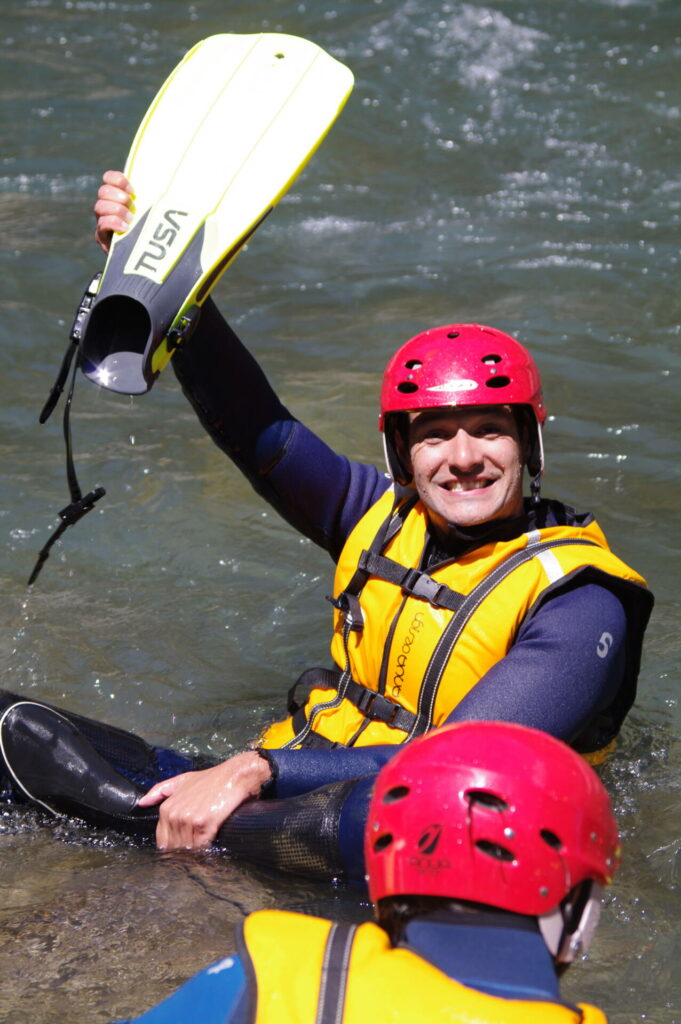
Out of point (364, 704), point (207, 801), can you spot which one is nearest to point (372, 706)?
point (364, 704)

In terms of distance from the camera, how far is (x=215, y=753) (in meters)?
4.38

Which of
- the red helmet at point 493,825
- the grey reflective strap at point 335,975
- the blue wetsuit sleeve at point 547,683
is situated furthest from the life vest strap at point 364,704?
the grey reflective strap at point 335,975

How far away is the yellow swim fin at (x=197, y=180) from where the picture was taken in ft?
12.3

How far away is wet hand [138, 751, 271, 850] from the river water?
8 cm

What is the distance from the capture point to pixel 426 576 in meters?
3.59

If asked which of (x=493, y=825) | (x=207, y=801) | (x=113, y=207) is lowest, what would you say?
(x=207, y=801)

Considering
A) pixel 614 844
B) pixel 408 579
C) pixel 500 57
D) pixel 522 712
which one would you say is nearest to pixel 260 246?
pixel 500 57

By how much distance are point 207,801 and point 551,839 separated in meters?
1.56

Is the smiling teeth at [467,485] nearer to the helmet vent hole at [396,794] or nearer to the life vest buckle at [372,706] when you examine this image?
the life vest buckle at [372,706]

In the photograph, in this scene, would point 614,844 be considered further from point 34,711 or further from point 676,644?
point 676,644

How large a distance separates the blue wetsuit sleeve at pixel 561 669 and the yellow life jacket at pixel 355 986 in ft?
4.08

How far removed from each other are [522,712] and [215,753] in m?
1.58

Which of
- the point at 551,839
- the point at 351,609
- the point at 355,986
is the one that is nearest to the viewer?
the point at 355,986

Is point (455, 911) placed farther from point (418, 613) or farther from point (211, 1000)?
point (418, 613)
